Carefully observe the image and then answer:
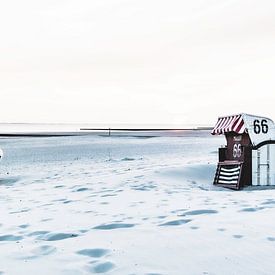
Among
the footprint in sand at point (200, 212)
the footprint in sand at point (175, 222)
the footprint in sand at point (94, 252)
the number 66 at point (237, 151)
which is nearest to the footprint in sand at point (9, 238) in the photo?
the footprint in sand at point (94, 252)

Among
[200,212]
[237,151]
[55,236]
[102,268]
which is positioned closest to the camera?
[102,268]

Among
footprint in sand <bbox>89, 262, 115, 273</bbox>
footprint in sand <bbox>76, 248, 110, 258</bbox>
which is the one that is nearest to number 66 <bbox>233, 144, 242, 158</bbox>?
footprint in sand <bbox>76, 248, 110, 258</bbox>

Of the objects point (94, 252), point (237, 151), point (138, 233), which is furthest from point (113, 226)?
point (237, 151)

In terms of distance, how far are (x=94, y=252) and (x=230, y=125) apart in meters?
9.39

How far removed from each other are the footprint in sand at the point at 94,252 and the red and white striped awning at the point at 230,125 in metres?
8.87

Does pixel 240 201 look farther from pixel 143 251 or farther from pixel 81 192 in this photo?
pixel 81 192

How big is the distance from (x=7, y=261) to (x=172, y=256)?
193cm

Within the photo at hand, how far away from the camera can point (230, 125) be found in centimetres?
1316

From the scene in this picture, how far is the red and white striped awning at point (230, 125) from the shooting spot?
12693mm

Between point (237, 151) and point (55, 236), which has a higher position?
point (237, 151)

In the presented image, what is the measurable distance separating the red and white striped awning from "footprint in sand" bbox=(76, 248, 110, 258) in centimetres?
887

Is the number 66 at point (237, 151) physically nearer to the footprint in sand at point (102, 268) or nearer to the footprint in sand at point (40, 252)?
the footprint in sand at point (40, 252)

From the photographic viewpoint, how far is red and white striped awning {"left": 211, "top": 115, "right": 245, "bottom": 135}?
12.7 meters

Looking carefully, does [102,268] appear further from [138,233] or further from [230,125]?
[230,125]
